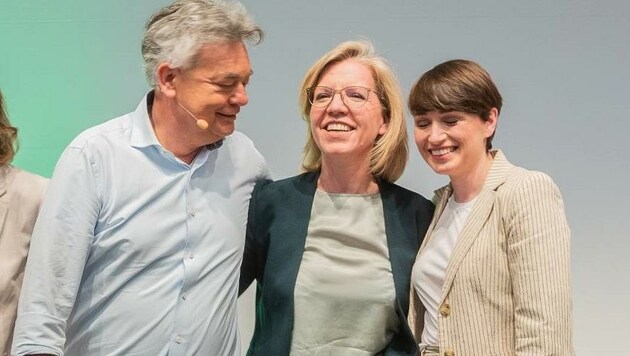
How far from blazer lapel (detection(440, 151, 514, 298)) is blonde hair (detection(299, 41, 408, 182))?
0.89 ft

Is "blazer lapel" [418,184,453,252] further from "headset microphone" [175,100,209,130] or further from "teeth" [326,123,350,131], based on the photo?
"headset microphone" [175,100,209,130]

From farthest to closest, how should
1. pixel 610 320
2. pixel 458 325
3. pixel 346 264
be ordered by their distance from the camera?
1. pixel 610 320
2. pixel 346 264
3. pixel 458 325

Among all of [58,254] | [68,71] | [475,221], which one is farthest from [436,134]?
[68,71]

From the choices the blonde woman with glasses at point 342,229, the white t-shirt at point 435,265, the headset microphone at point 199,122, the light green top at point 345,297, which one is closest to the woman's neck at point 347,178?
the blonde woman with glasses at point 342,229

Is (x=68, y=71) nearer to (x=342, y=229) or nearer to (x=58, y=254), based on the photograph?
(x=58, y=254)

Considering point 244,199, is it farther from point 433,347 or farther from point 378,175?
point 433,347

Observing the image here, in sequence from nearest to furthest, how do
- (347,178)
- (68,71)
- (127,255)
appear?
(127,255) < (347,178) < (68,71)

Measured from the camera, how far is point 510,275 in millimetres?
1602

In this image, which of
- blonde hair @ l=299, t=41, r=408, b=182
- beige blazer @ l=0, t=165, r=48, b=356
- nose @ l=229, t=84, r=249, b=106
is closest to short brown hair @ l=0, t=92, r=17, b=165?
beige blazer @ l=0, t=165, r=48, b=356

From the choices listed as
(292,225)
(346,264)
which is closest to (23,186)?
(292,225)

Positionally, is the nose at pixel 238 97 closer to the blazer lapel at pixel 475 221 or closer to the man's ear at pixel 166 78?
the man's ear at pixel 166 78

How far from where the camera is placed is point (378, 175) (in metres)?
1.91

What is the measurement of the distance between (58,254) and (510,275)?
0.92 m

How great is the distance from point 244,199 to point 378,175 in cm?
33
